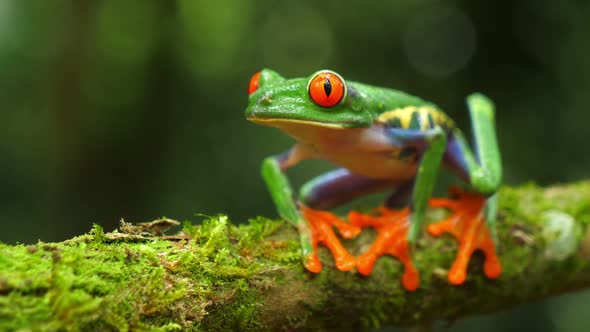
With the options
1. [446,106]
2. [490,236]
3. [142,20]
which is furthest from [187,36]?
[490,236]

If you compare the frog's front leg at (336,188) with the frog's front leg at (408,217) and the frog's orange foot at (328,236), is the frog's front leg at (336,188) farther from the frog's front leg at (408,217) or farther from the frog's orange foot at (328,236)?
the frog's front leg at (408,217)

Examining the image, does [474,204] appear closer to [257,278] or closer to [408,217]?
[408,217]

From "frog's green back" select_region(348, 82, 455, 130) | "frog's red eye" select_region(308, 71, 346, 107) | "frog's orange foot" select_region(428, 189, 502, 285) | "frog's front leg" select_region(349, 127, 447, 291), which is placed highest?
"frog's red eye" select_region(308, 71, 346, 107)

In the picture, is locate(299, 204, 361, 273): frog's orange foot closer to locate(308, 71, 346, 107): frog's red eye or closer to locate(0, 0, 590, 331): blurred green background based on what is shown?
locate(308, 71, 346, 107): frog's red eye

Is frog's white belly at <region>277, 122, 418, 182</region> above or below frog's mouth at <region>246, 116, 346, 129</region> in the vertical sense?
below

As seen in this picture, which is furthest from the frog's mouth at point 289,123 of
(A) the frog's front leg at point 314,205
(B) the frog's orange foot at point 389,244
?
(B) the frog's orange foot at point 389,244

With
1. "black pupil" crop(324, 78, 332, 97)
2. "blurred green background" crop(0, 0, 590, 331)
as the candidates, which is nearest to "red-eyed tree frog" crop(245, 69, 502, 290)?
"black pupil" crop(324, 78, 332, 97)

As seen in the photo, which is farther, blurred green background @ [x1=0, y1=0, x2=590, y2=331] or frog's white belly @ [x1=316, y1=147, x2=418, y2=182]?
blurred green background @ [x1=0, y1=0, x2=590, y2=331]

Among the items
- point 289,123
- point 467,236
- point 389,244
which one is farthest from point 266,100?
point 467,236
